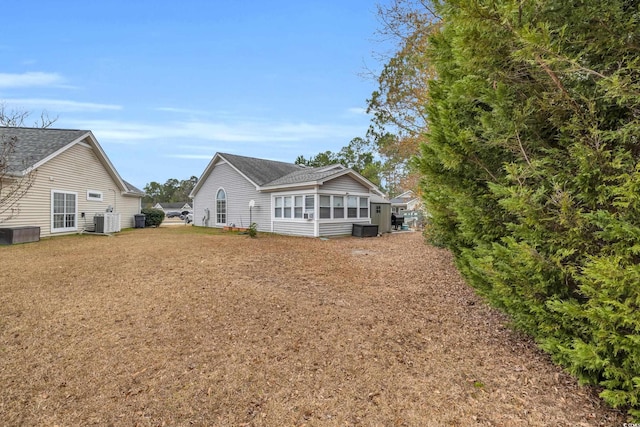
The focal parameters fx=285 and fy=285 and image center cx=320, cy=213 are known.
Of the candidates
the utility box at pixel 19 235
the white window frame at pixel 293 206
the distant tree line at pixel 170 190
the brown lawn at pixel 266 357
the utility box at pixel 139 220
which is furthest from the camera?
the distant tree line at pixel 170 190

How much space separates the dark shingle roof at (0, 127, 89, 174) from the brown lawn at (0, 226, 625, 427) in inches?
332

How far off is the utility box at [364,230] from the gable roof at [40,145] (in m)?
13.9

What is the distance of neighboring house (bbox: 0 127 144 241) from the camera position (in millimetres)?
11594

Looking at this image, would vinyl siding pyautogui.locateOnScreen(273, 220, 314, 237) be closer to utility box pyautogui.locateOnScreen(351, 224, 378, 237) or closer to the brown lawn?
utility box pyautogui.locateOnScreen(351, 224, 378, 237)

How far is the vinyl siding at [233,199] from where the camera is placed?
16.4 metres

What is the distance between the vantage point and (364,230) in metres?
14.9

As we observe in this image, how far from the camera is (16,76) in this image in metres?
12.5

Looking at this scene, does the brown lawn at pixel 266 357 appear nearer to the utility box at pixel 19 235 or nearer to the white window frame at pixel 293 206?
the utility box at pixel 19 235

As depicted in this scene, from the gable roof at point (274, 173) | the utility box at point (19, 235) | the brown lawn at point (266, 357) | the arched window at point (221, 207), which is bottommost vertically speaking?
the brown lawn at point (266, 357)

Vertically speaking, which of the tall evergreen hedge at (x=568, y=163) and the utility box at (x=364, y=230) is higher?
the tall evergreen hedge at (x=568, y=163)

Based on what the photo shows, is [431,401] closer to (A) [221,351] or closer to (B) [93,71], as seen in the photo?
(A) [221,351]

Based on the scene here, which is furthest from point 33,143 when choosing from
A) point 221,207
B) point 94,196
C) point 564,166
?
point 564,166

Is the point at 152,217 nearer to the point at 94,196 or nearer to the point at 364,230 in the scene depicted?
the point at 94,196

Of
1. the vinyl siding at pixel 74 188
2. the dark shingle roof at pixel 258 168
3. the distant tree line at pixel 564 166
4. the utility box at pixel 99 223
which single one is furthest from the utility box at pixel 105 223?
the distant tree line at pixel 564 166
